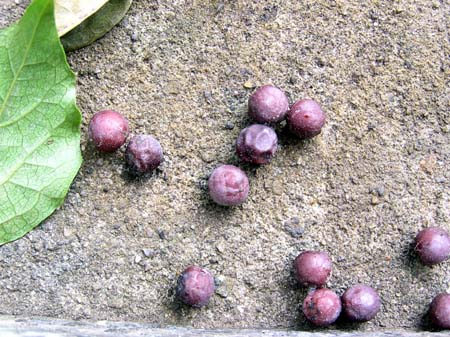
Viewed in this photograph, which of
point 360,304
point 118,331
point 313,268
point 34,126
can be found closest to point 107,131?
point 34,126

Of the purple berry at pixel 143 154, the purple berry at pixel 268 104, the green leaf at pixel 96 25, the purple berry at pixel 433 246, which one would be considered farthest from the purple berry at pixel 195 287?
the green leaf at pixel 96 25

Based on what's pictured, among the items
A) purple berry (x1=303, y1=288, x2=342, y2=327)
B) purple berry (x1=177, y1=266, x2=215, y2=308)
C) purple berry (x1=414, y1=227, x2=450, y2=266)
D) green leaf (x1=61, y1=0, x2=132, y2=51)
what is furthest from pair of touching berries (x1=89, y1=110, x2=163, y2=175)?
purple berry (x1=414, y1=227, x2=450, y2=266)

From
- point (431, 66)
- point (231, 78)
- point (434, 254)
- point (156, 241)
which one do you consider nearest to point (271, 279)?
point (156, 241)

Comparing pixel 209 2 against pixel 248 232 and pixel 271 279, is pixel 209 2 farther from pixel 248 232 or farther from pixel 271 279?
pixel 271 279

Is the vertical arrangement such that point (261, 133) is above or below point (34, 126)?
below

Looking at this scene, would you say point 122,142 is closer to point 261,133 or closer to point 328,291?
point 261,133

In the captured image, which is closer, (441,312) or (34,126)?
(34,126)

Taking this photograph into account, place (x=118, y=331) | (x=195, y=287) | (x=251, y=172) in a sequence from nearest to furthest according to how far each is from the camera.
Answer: (x=118, y=331)
(x=195, y=287)
(x=251, y=172)
